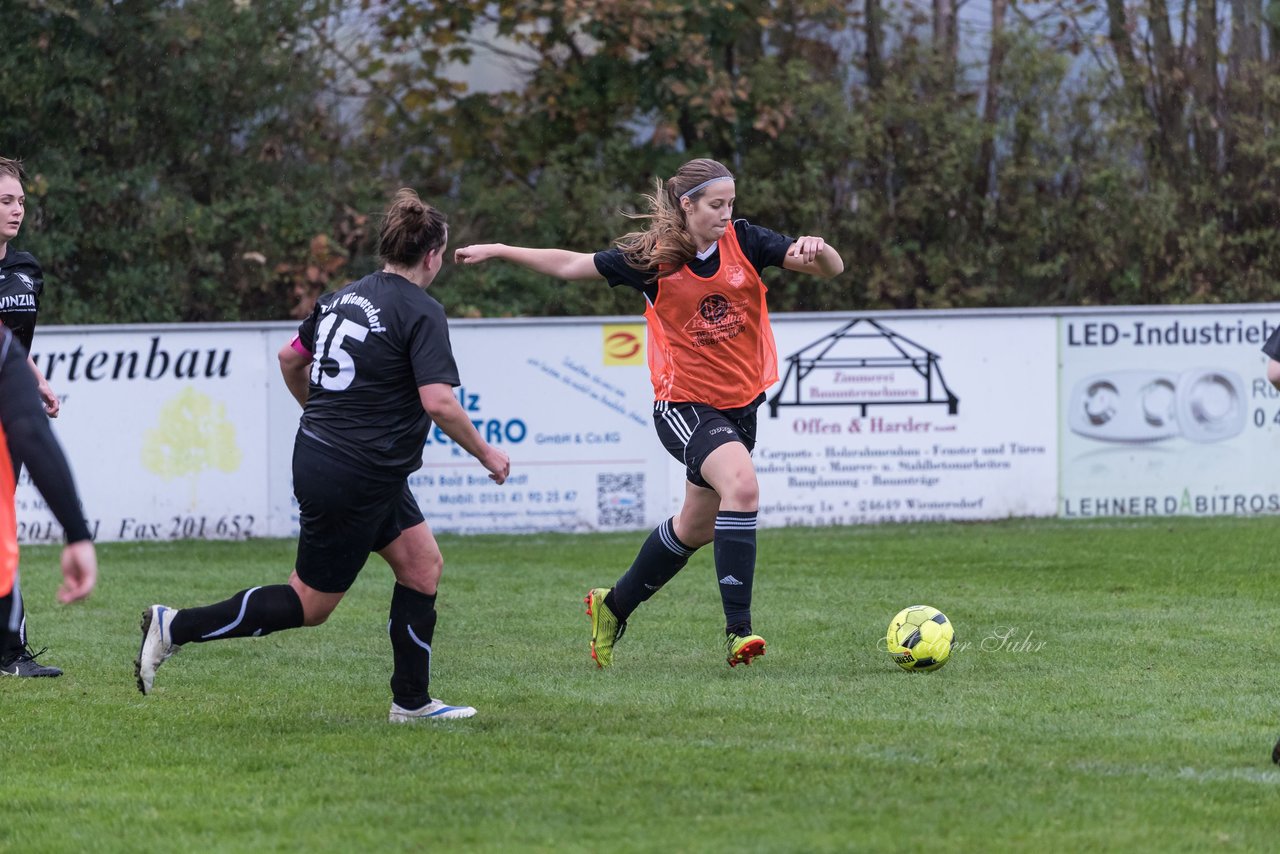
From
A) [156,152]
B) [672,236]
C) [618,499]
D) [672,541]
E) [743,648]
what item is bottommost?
[743,648]

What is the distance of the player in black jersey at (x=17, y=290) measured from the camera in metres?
6.38

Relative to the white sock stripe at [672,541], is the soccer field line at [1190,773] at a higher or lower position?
lower

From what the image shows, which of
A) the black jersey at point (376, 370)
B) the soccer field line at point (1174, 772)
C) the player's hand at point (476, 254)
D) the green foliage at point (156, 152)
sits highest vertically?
the green foliage at point (156, 152)

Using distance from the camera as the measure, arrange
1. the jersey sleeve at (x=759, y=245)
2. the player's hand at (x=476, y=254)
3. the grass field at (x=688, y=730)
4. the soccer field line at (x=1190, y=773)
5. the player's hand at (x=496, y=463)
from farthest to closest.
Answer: the jersey sleeve at (x=759, y=245) → the player's hand at (x=476, y=254) → the player's hand at (x=496, y=463) → the soccer field line at (x=1190, y=773) → the grass field at (x=688, y=730)

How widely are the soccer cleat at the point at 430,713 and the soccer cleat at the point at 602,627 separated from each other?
120cm

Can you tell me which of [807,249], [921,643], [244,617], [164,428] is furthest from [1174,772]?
[164,428]

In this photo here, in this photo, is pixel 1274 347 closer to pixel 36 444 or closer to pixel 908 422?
pixel 36 444

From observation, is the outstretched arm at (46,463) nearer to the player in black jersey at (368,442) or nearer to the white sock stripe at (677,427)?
the player in black jersey at (368,442)

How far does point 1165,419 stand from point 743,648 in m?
7.74

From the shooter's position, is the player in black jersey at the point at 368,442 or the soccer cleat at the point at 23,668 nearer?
the player in black jersey at the point at 368,442

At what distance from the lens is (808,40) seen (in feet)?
59.1

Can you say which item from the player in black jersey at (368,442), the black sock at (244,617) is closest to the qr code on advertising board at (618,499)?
the player in black jersey at (368,442)

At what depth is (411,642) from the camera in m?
5.59

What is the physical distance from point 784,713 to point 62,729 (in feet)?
7.99
